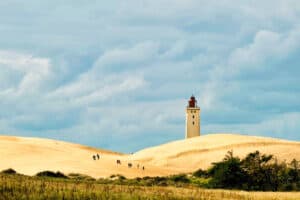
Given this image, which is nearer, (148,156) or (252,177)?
(252,177)

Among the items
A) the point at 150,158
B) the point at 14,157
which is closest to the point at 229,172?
the point at 14,157

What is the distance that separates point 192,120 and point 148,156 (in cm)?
1653

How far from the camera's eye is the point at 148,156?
9962cm

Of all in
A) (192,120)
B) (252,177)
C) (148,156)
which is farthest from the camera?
(192,120)

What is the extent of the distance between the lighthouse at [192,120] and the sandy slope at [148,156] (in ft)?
16.1

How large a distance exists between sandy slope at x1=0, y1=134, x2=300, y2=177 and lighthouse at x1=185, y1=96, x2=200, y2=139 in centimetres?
492

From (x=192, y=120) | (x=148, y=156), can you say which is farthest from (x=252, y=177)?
(x=192, y=120)

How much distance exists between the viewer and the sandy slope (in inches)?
3029

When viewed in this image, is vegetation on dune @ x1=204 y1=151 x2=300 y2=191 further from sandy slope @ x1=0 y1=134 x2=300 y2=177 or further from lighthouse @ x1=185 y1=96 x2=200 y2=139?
lighthouse @ x1=185 y1=96 x2=200 y2=139

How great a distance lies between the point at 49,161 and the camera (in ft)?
269

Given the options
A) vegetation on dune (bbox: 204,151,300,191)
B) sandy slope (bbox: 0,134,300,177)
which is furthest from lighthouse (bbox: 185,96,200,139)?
vegetation on dune (bbox: 204,151,300,191)

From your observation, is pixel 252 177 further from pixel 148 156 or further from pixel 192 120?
pixel 192 120

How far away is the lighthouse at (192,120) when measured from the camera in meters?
113

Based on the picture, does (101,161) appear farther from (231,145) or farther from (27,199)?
(27,199)
